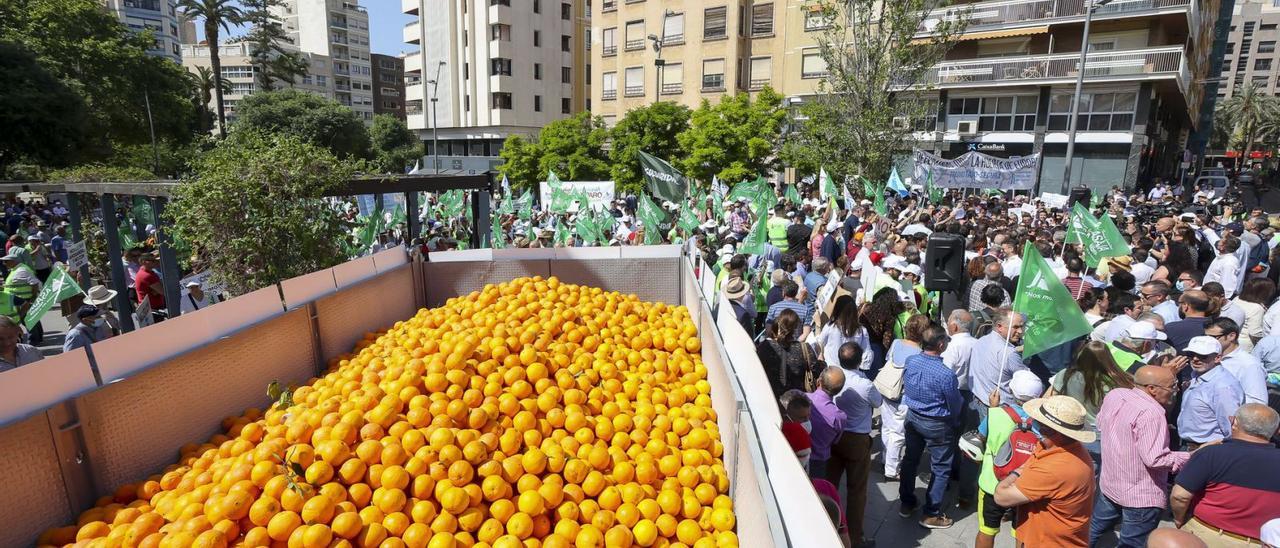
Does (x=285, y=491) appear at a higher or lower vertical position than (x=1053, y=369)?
higher

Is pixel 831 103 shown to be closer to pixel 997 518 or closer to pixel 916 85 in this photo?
pixel 916 85

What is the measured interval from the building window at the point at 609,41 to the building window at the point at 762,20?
9.49 m

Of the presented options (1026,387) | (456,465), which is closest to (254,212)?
(456,465)

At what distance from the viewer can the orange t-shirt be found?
3625 millimetres

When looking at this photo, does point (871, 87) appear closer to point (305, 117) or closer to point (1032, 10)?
point (1032, 10)

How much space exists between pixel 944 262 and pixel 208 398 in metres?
6.79

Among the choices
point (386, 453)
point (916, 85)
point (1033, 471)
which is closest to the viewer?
point (386, 453)

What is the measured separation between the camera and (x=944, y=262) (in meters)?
7.10

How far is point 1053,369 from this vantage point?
614 centimetres

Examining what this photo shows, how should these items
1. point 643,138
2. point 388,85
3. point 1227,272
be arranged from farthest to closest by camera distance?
point 388,85 < point 643,138 < point 1227,272

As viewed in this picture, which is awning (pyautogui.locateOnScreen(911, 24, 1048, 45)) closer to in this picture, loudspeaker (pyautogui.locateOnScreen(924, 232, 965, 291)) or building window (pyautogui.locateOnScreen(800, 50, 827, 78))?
building window (pyautogui.locateOnScreen(800, 50, 827, 78))

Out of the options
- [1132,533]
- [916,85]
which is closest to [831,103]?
[916,85]

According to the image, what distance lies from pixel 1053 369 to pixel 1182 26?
32.9 m

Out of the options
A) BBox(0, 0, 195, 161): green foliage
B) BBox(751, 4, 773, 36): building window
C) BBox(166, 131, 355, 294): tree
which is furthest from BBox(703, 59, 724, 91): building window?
BBox(166, 131, 355, 294): tree
